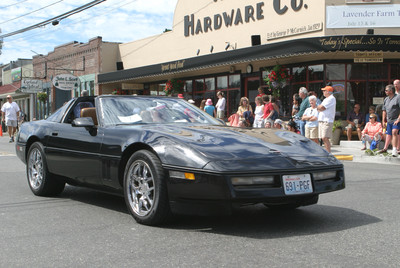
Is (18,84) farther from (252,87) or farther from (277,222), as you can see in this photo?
(277,222)

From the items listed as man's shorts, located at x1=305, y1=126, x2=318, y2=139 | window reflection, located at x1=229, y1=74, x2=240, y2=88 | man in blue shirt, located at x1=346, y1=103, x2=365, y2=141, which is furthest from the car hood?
window reflection, located at x1=229, y1=74, x2=240, y2=88

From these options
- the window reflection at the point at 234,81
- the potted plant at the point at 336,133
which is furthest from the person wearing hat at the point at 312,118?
the window reflection at the point at 234,81

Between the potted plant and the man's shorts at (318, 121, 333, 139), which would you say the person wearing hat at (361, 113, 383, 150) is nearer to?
the potted plant

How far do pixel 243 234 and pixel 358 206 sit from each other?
196 cm

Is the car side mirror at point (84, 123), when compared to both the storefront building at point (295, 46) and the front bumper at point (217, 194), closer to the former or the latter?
the front bumper at point (217, 194)

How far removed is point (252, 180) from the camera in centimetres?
403

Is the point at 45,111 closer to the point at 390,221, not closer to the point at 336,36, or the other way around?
the point at 336,36

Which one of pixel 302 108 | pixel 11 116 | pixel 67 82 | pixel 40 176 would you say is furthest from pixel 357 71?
pixel 67 82

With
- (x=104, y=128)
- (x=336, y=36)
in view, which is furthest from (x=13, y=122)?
(x=104, y=128)

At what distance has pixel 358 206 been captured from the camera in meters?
5.51

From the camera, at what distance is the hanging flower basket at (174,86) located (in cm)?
2544

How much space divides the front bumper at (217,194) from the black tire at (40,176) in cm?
256

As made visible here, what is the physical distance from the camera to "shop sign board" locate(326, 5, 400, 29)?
1720 cm

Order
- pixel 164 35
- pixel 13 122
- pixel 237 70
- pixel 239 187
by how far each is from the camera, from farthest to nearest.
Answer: pixel 164 35 → pixel 237 70 → pixel 13 122 → pixel 239 187
